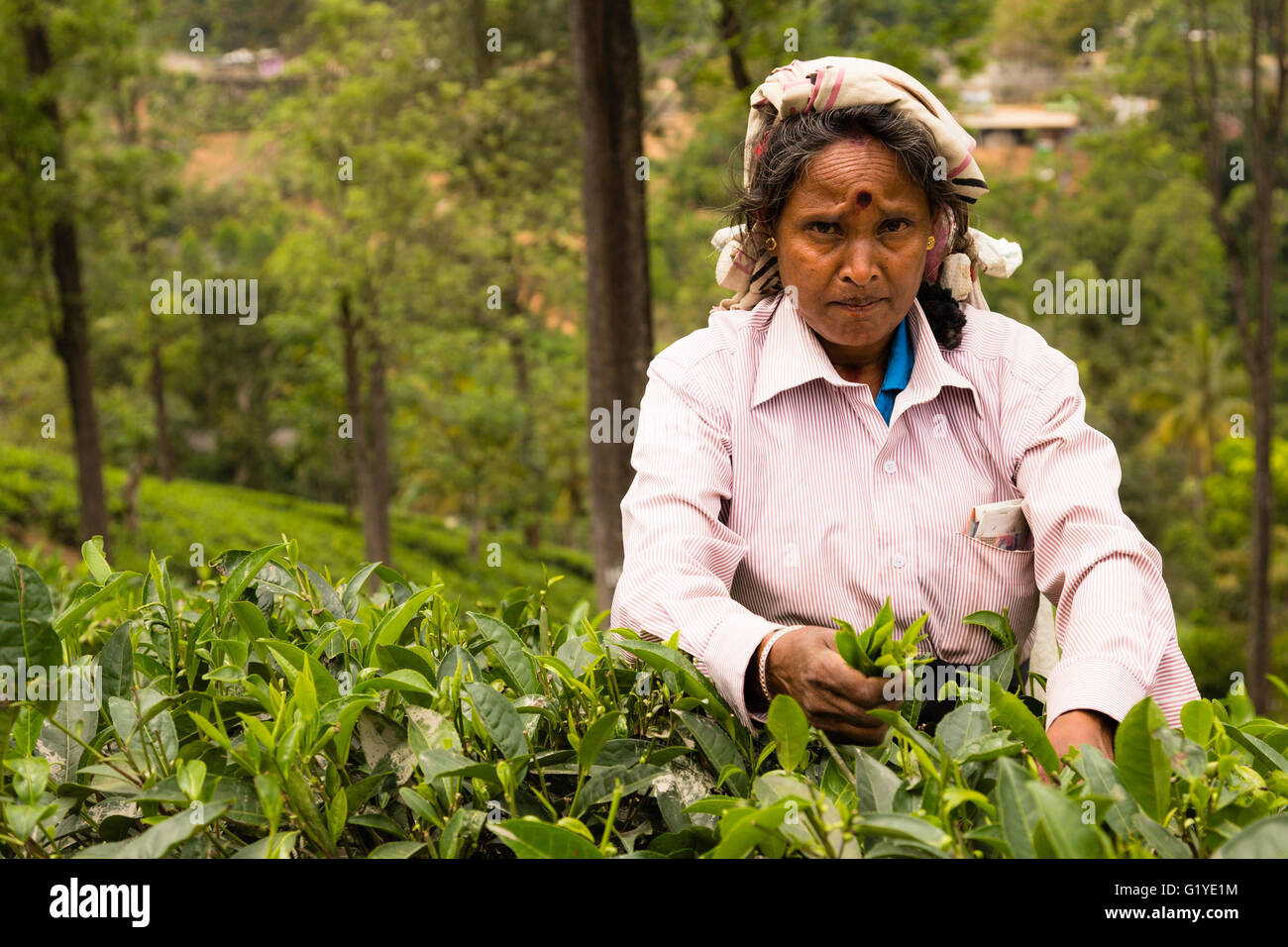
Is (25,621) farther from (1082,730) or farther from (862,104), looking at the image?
(862,104)

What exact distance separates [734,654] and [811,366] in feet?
2.23

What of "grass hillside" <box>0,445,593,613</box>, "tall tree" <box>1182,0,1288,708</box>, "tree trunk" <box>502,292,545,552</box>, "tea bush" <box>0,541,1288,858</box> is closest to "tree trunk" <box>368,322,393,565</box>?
"grass hillside" <box>0,445,593,613</box>

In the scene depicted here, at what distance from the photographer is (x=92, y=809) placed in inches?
50.5

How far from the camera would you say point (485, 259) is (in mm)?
18094

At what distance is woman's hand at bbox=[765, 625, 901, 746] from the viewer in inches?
52.5

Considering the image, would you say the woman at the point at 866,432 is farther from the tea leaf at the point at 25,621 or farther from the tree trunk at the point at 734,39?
the tree trunk at the point at 734,39

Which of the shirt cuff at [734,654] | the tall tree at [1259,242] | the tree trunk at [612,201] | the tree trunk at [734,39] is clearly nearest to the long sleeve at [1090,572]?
the shirt cuff at [734,654]

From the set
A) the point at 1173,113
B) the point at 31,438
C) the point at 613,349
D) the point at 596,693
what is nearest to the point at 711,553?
the point at 596,693

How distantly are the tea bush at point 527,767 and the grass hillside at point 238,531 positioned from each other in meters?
12.9

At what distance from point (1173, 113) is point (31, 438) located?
2307cm

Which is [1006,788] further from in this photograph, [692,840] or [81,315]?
[81,315]

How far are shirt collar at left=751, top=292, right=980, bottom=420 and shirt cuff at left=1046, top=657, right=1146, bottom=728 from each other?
1.92ft

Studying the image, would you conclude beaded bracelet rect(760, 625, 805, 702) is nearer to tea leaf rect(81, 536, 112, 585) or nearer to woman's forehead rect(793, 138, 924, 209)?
woman's forehead rect(793, 138, 924, 209)

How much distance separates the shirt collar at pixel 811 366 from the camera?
200 centimetres
